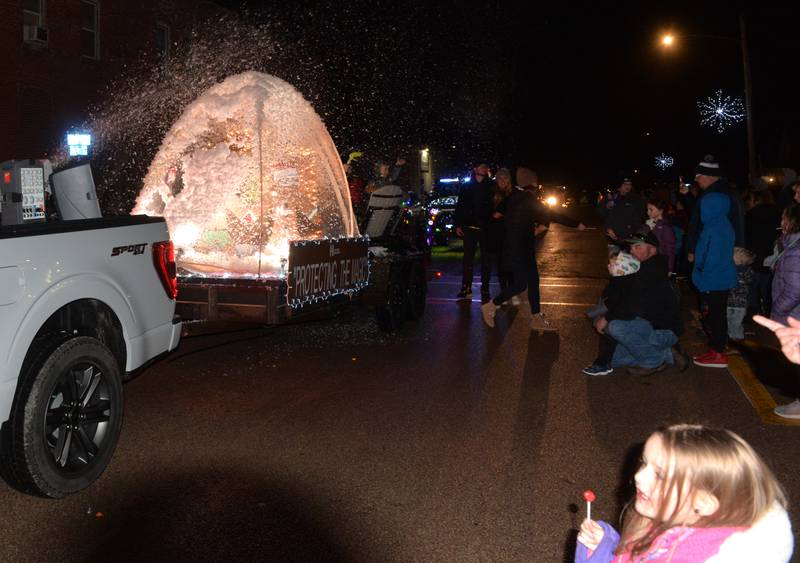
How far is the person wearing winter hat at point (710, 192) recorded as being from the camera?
24.7 feet

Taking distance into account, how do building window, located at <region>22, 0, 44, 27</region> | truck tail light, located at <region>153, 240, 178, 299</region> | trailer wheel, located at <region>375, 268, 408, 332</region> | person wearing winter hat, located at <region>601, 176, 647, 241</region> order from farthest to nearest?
1. building window, located at <region>22, 0, 44, 27</region>
2. person wearing winter hat, located at <region>601, 176, 647, 241</region>
3. trailer wheel, located at <region>375, 268, 408, 332</region>
4. truck tail light, located at <region>153, 240, 178, 299</region>

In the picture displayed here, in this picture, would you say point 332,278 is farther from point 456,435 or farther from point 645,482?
point 645,482

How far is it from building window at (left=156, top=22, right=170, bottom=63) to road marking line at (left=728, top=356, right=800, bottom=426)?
2176cm

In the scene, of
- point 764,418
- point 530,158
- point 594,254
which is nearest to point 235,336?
point 764,418

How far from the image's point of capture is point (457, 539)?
3936mm

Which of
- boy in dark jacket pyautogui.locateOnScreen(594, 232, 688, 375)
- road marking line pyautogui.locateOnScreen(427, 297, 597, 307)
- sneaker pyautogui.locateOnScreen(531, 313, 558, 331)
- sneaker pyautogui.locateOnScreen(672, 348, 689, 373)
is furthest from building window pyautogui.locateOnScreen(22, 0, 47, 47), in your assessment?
sneaker pyautogui.locateOnScreen(672, 348, 689, 373)

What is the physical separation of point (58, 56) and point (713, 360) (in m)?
19.1

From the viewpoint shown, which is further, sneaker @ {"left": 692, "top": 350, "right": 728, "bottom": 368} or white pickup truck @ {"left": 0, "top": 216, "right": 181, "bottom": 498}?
sneaker @ {"left": 692, "top": 350, "right": 728, "bottom": 368}

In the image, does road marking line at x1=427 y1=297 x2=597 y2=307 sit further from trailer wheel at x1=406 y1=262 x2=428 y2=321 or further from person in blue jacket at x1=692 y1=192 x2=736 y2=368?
person in blue jacket at x1=692 y1=192 x2=736 y2=368

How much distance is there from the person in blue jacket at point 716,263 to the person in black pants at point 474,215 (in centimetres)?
420

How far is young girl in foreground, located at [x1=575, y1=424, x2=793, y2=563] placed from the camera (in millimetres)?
2086

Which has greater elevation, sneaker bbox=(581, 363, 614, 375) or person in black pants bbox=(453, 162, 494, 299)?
person in black pants bbox=(453, 162, 494, 299)

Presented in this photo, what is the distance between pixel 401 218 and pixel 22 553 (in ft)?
22.7

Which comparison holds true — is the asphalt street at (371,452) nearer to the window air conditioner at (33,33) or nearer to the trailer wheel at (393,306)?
the trailer wheel at (393,306)
